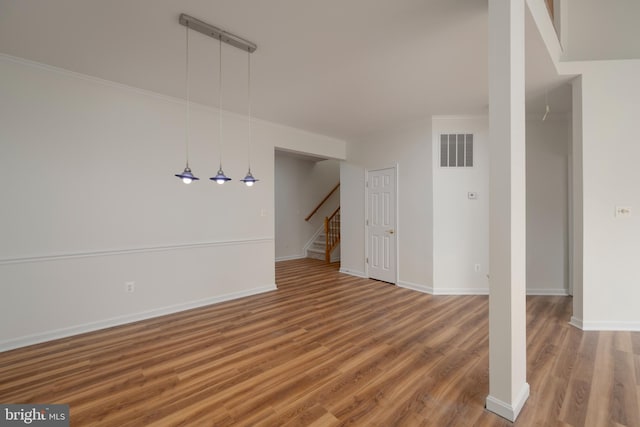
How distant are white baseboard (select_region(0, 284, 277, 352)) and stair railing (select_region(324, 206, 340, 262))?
317cm

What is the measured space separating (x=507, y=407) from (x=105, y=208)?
417 centimetres

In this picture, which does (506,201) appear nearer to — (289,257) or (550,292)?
(550,292)

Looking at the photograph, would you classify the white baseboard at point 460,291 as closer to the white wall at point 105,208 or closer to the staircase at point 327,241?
the white wall at point 105,208

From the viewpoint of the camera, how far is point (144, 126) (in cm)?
341

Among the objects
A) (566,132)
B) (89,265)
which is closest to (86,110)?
(89,265)

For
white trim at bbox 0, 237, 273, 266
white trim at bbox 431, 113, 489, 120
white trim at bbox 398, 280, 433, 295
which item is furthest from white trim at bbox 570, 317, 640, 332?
white trim at bbox 0, 237, 273, 266

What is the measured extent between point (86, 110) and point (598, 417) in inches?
206

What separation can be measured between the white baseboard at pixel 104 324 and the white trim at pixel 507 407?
3.39 metres

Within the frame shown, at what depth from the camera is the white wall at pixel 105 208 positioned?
268cm

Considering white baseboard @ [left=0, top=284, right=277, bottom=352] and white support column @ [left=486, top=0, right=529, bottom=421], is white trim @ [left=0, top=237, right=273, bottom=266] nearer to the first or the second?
white baseboard @ [left=0, top=284, right=277, bottom=352]

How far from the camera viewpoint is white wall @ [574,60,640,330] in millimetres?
2938

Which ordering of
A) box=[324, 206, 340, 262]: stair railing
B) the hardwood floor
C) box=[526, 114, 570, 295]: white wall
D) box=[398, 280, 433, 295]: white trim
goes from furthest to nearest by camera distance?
box=[324, 206, 340, 262]: stair railing < box=[398, 280, 433, 295]: white trim < box=[526, 114, 570, 295]: white wall < the hardwood floor

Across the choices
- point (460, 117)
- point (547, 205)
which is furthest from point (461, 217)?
point (460, 117)

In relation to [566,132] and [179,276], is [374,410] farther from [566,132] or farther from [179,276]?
[566,132]
